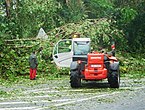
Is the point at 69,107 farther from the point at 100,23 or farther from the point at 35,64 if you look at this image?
the point at 100,23

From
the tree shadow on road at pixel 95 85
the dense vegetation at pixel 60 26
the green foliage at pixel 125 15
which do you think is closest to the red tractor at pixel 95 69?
the tree shadow on road at pixel 95 85

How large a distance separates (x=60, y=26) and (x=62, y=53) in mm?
7451

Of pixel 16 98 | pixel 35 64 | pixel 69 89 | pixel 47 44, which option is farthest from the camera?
pixel 47 44

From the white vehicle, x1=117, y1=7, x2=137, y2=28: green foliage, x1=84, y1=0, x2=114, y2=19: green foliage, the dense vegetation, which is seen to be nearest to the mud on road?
the white vehicle

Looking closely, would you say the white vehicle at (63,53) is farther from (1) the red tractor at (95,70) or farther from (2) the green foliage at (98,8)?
(2) the green foliage at (98,8)

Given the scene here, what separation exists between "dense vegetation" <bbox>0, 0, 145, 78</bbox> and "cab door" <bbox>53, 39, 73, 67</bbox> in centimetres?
49

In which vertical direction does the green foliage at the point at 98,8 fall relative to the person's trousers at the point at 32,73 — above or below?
above

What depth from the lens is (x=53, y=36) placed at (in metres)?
30.7

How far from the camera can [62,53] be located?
94.5ft

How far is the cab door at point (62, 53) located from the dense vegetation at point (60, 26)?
49cm

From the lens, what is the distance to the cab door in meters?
28.5

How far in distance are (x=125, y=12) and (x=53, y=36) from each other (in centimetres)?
1091

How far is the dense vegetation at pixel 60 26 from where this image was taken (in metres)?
28.9

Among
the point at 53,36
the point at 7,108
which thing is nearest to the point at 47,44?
the point at 53,36
